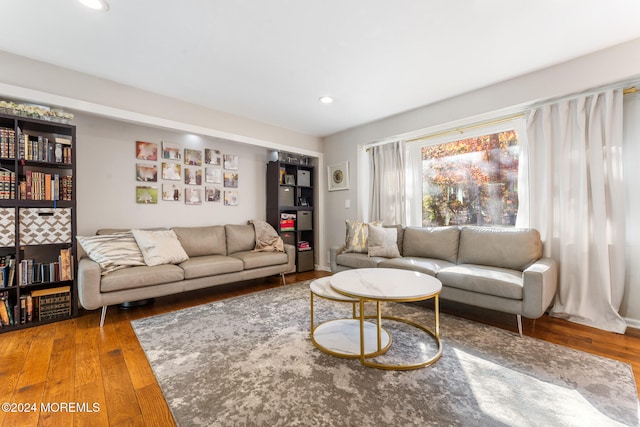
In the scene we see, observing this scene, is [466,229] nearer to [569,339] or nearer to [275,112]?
[569,339]

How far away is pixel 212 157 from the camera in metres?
4.02

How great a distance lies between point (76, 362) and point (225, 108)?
3.01 m

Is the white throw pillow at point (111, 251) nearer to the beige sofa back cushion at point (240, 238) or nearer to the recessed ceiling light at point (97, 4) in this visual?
the beige sofa back cushion at point (240, 238)

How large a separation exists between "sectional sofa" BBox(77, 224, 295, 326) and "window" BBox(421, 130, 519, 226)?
7.14 ft

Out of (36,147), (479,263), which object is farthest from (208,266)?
(479,263)

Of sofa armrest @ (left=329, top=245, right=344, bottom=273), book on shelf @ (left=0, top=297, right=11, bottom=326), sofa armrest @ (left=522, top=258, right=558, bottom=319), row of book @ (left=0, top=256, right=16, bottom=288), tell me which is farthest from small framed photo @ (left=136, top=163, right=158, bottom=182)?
sofa armrest @ (left=522, top=258, right=558, bottom=319)

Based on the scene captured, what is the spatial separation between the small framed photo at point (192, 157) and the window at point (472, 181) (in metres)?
3.16

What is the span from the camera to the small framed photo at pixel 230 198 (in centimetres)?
420

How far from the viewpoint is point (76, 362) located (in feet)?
6.18

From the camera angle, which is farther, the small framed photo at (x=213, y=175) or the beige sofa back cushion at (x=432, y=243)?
the small framed photo at (x=213, y=175)

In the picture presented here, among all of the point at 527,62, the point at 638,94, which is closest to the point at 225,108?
the point at 527,62

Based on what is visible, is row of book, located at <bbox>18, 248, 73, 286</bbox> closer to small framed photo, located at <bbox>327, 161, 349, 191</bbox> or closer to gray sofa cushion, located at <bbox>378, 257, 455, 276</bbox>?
gray sofa cushion, located at <bbox>378, 257, 455, 276</bbox>

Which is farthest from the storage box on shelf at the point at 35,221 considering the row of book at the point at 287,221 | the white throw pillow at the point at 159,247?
the row of book at the point at 287,221

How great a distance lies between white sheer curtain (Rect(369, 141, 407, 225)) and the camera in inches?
157
